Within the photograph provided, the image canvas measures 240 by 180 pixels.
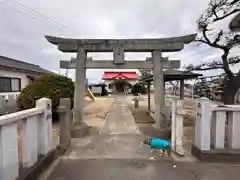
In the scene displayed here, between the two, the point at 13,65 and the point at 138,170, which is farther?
the point at 13,65

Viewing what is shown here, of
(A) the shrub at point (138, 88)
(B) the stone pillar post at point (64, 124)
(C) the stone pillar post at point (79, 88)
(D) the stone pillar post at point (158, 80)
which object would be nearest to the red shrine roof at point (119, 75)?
(A) the shrub at point (138, 88)

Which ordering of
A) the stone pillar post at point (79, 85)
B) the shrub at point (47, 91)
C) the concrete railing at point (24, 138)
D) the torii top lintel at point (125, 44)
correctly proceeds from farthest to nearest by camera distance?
1. the shrub at point (47, 91)
2. the stone pillar post at point (79, 85)
3. the torii top lintel at point (125, 44)
4. the concrete railing at point (24, 138)

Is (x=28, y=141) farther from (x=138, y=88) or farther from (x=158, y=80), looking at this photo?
(x=138, y=88)

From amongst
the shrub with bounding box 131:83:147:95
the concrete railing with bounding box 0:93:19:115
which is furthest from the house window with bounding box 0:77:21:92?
the shrub with bounding box 131:83:147:95

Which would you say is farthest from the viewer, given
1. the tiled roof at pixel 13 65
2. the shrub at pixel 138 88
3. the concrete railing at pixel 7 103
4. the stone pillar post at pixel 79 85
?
the shrub at pixel 138 88

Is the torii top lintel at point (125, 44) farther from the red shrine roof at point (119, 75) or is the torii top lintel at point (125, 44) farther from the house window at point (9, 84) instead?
the red shrine roof at point (119, 75)

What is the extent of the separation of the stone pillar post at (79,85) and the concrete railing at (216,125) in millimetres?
3881

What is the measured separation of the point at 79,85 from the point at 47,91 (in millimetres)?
2638

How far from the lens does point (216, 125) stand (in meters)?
4.48

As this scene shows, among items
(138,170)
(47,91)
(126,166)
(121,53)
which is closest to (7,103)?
(47,91)

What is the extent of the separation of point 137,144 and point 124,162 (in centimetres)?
143

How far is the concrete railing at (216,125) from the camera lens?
4418 millimetres

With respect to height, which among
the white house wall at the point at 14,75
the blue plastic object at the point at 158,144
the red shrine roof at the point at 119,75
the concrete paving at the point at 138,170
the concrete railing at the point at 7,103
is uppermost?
the red shrine roof at the point at 119,75

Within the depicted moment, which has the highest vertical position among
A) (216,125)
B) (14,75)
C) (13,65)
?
(13,65)
